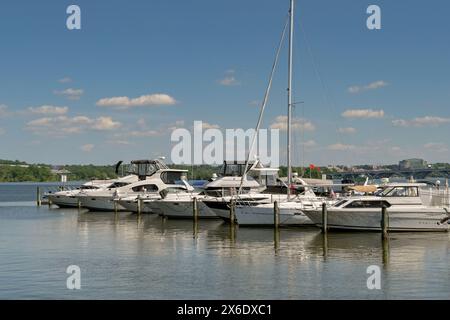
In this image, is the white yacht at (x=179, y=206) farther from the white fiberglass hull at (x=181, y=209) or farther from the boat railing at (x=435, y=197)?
the boat railing at (x=435, y=197)

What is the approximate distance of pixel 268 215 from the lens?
44.0m

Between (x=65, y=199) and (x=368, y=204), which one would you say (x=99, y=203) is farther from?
(x=368, y=204)

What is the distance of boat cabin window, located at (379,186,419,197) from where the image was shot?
41281mm

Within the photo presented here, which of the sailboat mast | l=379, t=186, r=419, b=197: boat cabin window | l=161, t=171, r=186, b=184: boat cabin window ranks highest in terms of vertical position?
the sailboat mast

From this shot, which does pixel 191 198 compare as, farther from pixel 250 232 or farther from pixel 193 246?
pixel 193 246

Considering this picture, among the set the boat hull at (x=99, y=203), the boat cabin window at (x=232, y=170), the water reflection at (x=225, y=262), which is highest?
the boat cabin window at (x=232, y=170)

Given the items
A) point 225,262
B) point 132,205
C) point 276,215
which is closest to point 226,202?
point 276,215

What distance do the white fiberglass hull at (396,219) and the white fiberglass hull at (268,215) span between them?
3307mm

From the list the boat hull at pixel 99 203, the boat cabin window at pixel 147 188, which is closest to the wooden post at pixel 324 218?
the boat cabin window at pixel 147 188

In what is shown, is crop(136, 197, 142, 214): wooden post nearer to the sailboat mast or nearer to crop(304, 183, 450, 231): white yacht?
the sailboat mast

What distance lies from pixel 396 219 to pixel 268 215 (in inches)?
349

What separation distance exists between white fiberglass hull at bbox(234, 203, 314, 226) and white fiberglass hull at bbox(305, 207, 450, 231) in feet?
10.8

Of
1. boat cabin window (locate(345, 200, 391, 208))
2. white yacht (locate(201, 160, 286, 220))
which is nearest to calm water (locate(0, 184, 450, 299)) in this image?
boat cabin window (locate(345, 200, 391, 208))

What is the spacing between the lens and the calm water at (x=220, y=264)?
23047mm
